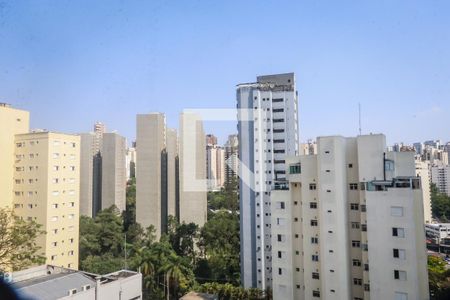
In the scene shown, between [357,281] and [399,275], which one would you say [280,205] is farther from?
[399,275]

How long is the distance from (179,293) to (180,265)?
0.48 m

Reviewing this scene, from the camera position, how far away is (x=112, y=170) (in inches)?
413

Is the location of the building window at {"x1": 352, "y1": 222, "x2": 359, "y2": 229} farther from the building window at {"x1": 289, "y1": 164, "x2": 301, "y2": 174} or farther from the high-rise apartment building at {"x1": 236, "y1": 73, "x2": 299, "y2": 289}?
the high-rise apartment building at {"x1": 236, "y1": 73, "x2": 299, "y2": 289}

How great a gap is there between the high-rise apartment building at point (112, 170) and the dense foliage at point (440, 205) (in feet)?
41.3

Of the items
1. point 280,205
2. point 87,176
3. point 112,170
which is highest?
point 112,170

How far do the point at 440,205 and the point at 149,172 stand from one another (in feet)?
40.2

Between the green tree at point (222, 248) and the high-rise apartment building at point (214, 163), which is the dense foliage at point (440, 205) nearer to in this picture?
the high-rise apartment building at point (214, 163)

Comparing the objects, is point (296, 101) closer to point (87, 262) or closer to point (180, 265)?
point (180, 265)

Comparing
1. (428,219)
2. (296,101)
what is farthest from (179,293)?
(428,219)

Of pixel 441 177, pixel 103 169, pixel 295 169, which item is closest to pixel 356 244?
pixel 295 169

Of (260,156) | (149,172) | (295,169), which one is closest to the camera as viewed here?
(295,169)

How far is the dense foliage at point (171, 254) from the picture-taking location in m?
5.95

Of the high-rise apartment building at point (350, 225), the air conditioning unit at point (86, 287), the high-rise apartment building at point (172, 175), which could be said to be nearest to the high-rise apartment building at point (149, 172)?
the high-rise apartment building at point (172, 175)

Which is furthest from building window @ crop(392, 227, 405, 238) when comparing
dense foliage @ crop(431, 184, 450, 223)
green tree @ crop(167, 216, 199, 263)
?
dense foliage @ crop(431, 184, 450, 223)
